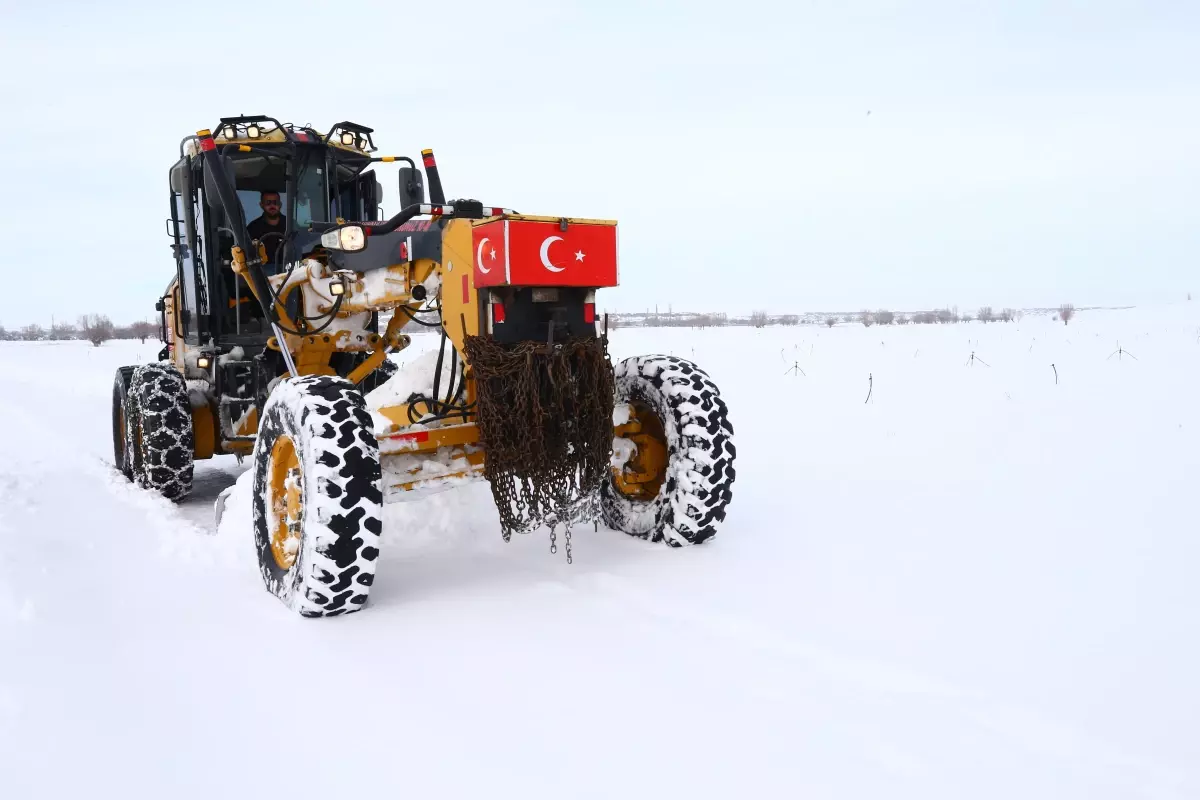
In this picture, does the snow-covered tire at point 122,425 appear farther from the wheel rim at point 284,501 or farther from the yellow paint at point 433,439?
the yellow paint at point 433,439

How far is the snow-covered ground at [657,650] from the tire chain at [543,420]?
44 cm

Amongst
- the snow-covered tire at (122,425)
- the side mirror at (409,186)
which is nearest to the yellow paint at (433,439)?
the side mirror at (409,186)

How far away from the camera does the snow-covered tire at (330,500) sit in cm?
347

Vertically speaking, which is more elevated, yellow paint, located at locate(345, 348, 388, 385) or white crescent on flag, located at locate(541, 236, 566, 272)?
white crescent on flag, located at locate(541, 236, 566, 272)

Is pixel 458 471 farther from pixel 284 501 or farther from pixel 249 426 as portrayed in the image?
pixel 249 426

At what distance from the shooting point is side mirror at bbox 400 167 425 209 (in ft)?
17.8

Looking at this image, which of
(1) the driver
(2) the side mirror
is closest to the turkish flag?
(2) the side mirror

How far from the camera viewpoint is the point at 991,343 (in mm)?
16281

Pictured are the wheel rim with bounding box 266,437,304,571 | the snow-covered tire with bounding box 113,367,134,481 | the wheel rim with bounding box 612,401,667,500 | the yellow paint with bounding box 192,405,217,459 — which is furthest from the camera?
the snow-covered tire with bounding box 113,367,134,481

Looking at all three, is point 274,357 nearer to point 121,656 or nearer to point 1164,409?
point 121,656

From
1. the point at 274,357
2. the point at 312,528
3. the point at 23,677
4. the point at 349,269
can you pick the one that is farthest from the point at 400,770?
the point at 274,357

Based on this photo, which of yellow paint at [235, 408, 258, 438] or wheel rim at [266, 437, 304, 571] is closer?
wheel rim at [266, 437, 304, 571]

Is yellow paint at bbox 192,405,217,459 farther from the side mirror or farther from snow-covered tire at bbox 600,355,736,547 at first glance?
snow-covered tire at bbox 600,355,736,547

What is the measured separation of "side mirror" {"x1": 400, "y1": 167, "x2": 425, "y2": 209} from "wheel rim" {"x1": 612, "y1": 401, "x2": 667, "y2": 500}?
1980mm
